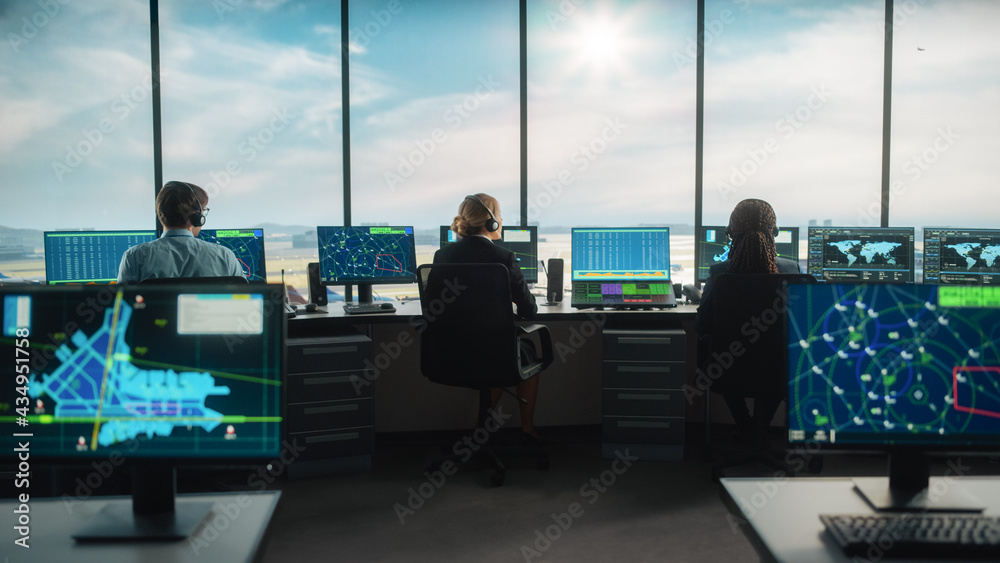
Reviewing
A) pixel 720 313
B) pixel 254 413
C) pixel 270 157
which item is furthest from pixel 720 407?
pixel 254 413

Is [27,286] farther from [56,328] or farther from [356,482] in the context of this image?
[356,482]

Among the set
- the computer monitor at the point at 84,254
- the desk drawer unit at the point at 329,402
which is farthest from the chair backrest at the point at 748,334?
the computer monitor at the point at 84,254

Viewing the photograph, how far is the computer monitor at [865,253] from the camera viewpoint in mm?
4152

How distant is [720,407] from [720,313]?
1417mm

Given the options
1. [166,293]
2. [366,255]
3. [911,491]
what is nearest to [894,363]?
[911,491]

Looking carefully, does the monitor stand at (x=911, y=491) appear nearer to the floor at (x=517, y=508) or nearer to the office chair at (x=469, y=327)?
the floor at (x=517, y=508)

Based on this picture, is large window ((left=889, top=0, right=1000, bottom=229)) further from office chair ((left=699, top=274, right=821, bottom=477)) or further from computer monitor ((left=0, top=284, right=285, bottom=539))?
computer monitor ((left=0, top=284, right=285, bottom=539))

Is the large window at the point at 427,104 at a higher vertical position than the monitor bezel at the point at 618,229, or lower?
higher

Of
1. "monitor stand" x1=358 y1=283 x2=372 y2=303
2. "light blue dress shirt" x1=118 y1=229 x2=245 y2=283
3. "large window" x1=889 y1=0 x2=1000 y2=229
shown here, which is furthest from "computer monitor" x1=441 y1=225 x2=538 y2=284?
"large window" x1=889 y1=0 x2=1000 y2=229

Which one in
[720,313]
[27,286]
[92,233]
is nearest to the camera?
[27,286]

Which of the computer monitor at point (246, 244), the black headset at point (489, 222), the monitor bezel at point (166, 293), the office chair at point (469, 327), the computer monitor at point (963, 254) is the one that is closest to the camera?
the monitor bezel at point (166, 293)

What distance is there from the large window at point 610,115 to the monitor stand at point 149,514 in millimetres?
3265

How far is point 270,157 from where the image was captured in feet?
14.0

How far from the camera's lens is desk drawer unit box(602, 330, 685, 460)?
369 cm
